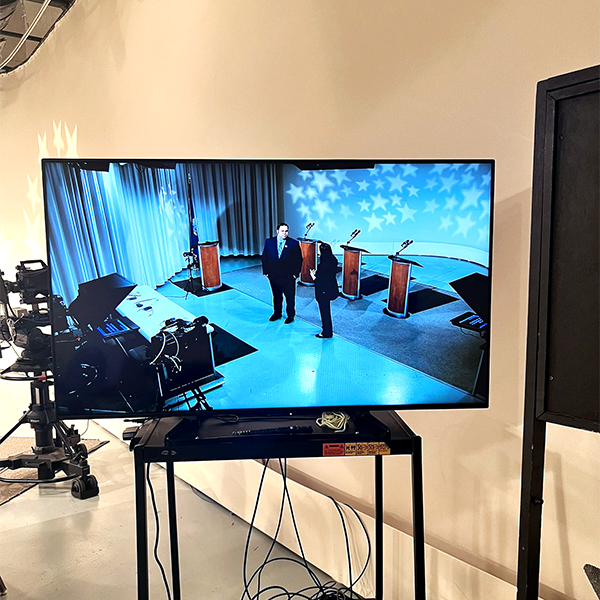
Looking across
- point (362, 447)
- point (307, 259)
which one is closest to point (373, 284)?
point (307, 259)

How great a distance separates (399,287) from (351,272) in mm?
141

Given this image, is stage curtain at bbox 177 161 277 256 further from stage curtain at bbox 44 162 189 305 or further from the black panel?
the black panel

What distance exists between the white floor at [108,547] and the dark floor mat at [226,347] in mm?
1121

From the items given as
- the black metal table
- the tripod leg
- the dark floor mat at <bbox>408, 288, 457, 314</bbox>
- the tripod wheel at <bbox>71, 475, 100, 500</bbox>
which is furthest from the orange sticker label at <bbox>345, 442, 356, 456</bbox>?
the tripod leg

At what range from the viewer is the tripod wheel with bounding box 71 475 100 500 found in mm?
2969

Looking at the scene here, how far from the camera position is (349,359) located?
1.60m

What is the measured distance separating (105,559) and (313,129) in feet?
6.62

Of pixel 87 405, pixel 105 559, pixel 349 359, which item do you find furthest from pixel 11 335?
pixel 349 359

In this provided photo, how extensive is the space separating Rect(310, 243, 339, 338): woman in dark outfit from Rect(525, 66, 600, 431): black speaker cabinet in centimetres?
53

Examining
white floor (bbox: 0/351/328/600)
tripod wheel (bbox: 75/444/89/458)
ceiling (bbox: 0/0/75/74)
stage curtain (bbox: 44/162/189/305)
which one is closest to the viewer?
stage curtain (bbox: 44/162/189/305)

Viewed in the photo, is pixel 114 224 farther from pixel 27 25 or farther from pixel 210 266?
pixel 27 25

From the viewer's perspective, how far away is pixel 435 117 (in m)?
1.83

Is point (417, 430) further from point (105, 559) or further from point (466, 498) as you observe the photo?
point (105, 559)

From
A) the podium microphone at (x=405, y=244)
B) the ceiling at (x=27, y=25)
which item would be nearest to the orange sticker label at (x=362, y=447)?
the podium microphone at (x=405, y=244)
